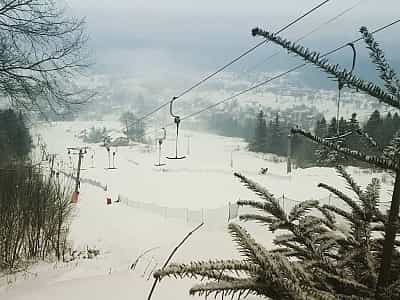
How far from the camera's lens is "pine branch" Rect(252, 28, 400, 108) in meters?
0.85

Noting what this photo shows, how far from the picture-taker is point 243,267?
85 cm

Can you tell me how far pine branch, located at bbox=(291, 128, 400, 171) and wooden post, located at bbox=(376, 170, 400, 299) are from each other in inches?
1.7

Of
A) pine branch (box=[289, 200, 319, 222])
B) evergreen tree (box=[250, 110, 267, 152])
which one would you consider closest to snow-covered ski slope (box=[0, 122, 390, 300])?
pine branch (box=[289, 200, 319, 222])

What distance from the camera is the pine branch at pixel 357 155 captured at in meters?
0.86

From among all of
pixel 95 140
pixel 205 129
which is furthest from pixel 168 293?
pixel 205 129

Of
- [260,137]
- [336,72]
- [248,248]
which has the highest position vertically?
[336,72]

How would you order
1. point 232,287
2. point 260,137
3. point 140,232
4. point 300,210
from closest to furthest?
1. point 232,287
2. point 300,210
3. point 140,232
4. point 260,137

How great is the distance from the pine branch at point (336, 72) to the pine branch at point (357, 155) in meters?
0.13

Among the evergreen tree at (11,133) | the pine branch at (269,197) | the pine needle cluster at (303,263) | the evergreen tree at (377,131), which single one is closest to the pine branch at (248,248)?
the pine needle cluster at (303,263)

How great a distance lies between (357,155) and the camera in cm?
91

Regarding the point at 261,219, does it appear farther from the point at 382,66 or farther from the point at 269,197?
the point at 382,66

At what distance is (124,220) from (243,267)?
48.2ft

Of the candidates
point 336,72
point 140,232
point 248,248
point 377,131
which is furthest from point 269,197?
point 140,232

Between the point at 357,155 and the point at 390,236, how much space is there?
20 cm
